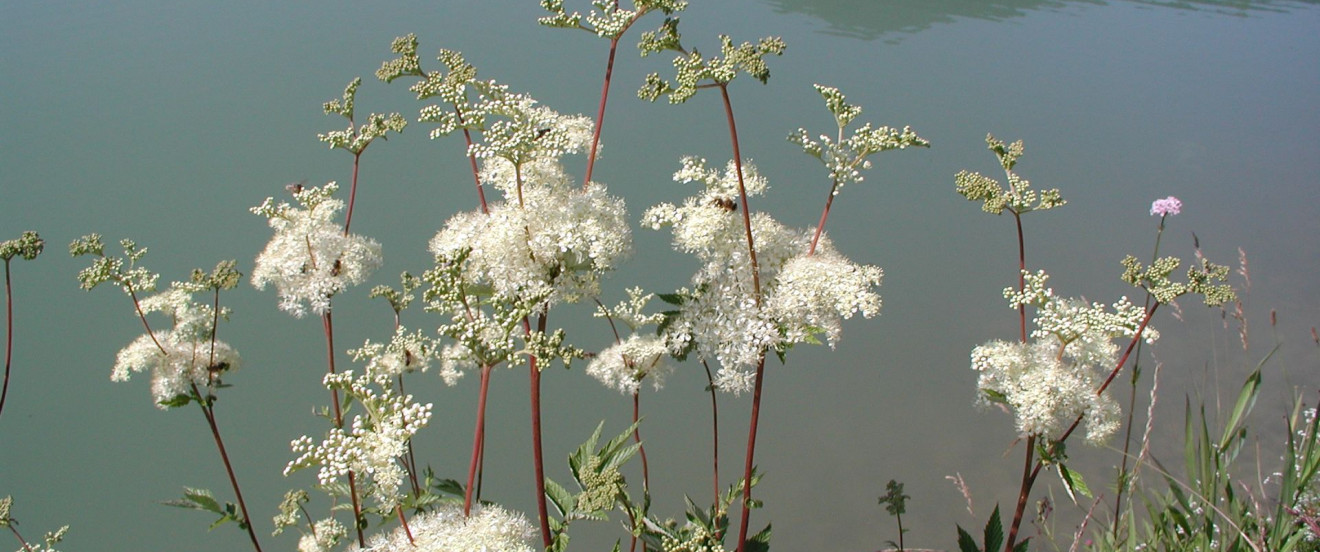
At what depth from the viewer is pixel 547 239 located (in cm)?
147

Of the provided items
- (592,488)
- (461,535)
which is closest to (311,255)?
(461,535)

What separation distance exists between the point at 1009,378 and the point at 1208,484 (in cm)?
78

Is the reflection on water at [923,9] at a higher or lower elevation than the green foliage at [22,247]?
higher

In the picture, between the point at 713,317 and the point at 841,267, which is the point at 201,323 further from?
the point at 841,267

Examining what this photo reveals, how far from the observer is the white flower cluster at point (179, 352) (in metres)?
1.91

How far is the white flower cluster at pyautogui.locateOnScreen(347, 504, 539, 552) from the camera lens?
4.75ft

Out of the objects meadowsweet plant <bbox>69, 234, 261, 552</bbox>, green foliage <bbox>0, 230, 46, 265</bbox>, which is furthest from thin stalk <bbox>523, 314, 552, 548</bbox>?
green foliage <bbox>0, 230, 46, 265</bbox>

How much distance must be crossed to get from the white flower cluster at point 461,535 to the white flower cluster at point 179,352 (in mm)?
675

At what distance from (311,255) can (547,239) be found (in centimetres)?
65

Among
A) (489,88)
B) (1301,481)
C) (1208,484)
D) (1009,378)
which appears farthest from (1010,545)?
(489,88)

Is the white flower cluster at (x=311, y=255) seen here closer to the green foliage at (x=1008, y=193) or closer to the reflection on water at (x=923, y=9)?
the green foliage at (x=1008, y=193)

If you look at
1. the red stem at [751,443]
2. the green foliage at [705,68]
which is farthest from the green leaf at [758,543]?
the green foliage at [705,68]

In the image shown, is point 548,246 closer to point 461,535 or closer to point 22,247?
point 461,535

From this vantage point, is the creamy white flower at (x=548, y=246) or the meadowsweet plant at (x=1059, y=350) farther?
the meadowsweet plant at (x=1059, y=350)
